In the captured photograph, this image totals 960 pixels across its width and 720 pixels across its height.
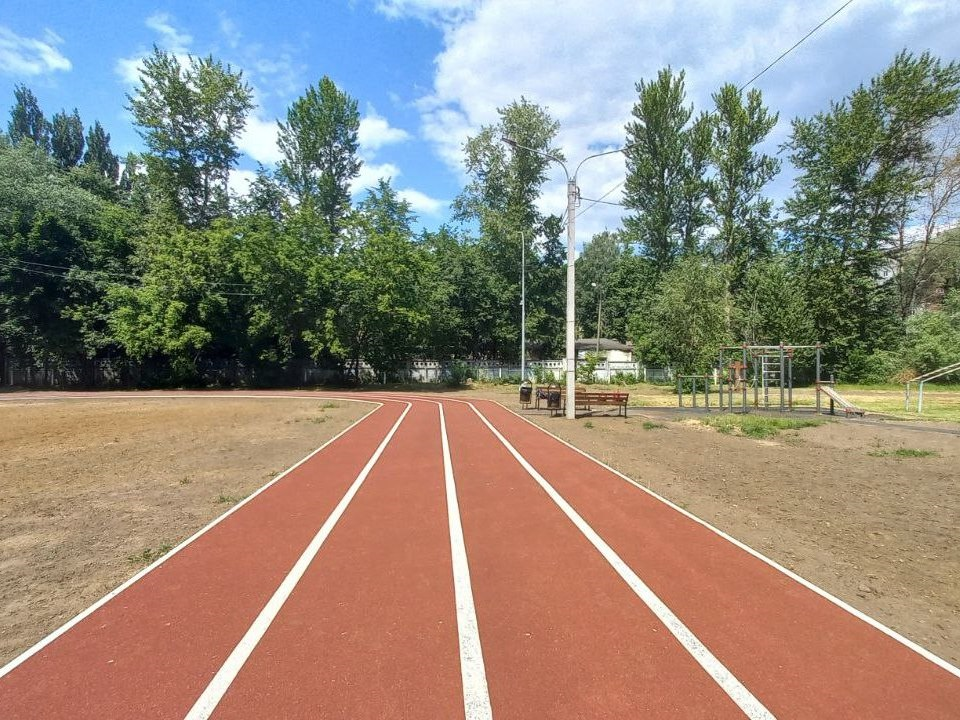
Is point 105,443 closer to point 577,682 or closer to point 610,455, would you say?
point 610,455

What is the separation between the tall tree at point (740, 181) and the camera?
1697 inches

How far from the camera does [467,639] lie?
356 centimetres

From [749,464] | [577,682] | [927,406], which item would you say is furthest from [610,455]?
[927,406]

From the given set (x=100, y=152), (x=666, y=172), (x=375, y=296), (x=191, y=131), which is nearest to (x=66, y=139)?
(x=100, y=152)

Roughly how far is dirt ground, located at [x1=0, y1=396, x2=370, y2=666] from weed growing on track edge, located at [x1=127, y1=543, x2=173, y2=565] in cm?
1

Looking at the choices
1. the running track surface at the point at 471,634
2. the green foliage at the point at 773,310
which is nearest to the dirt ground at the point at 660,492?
the running track surface at the point at 471,634

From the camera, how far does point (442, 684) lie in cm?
307

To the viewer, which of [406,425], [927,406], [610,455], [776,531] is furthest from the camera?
[927,406]

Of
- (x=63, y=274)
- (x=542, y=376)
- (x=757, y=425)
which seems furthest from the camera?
(x=542, y=376)

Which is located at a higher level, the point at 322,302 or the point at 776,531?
the point at 322,302

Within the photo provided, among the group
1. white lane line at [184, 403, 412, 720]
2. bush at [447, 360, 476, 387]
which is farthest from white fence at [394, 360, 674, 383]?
white lane line at [184, 403, 412, 720]

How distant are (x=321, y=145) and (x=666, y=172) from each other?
33.3m

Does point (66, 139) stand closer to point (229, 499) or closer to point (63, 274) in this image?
point (63, 274)

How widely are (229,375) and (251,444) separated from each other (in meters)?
29.8
